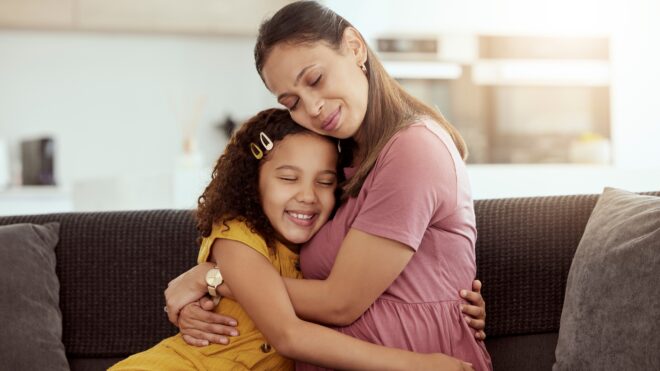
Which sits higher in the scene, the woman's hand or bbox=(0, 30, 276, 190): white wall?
bbox=(0, 30, 276, 190): white wall

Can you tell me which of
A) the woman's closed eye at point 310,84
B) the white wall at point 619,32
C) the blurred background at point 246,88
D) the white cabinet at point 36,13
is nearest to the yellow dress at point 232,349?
the woman's closed eye at point 310,84

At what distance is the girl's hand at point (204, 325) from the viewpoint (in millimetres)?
1446

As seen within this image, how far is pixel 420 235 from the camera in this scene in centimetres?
126

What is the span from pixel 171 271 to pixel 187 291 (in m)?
0.34

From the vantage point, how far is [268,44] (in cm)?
142

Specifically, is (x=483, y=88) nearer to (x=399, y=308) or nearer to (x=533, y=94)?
(x=533, y=94)

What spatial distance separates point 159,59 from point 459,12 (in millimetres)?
2289

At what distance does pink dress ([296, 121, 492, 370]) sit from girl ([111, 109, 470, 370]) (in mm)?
85

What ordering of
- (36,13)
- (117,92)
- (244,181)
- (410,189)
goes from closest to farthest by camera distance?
(410,189), (244,181), (36,13), (117,92)

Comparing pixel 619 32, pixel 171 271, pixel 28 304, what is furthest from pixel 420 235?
pixel 619 32

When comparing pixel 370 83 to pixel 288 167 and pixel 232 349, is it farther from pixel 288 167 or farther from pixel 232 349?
pixel 232 349

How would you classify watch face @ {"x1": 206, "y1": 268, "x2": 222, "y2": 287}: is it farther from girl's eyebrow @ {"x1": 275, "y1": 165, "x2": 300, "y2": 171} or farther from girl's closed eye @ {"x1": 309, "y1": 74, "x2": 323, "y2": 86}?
girl's closed eye @ {"x1": 309, "y1": 74, "x2": 323, "y2": 86}

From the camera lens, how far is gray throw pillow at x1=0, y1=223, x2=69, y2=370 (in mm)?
1679

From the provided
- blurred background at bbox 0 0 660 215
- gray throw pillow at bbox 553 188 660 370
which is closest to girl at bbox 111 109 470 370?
gray throw pillow at bbox 553 188 660 370
